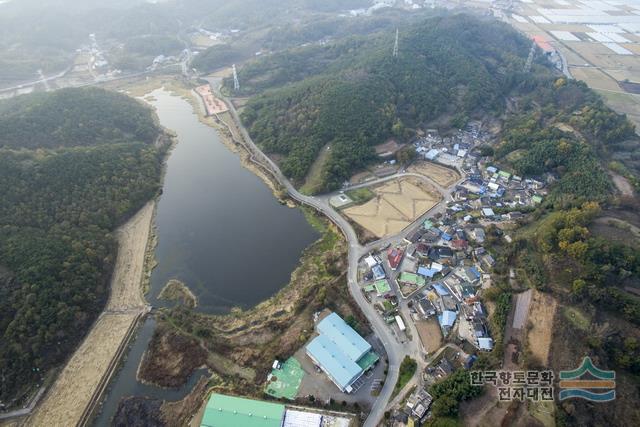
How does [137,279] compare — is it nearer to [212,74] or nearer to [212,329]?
[212,329]

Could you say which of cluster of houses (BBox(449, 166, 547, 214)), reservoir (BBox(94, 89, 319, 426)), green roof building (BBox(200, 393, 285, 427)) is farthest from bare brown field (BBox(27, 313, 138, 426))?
cluster of houses (BBox(449, 166, 547, 214))

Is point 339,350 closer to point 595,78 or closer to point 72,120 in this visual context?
point 72,120

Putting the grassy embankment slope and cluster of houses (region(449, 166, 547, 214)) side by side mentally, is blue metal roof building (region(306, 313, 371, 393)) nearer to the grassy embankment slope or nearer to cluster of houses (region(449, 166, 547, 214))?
the grassy embankment slope

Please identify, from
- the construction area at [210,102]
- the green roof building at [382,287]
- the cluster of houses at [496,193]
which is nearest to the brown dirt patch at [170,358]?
the green roof building at [382,287]

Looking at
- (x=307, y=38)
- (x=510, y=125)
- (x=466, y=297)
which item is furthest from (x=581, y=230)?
(x=307, y=38)

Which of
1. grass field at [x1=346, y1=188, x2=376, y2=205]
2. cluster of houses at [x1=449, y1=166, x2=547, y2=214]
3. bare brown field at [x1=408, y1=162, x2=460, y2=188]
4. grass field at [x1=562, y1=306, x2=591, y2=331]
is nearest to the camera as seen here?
grass field at [x1=562, y1=306, x2=591, y2=331]

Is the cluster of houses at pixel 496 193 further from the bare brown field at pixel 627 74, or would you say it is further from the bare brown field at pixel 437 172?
the bare brown field at pixel 627 74
